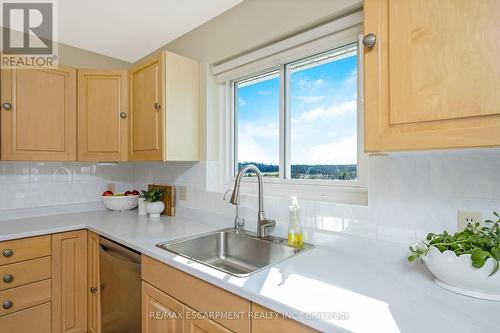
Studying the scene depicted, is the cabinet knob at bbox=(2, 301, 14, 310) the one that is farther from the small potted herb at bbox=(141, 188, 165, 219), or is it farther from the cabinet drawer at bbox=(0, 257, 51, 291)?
the small potted herb at bbox=(141, 188, 165, 219)

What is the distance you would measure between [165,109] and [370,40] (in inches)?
51.7

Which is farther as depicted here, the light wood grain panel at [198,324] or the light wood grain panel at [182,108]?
the light wood grain panel at [182,108]

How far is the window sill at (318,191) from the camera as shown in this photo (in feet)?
4.53

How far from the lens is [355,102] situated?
55.9 inches

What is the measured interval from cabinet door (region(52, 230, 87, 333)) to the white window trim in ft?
3.59

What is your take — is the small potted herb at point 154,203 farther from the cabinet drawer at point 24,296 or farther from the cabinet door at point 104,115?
the cabinet drawer at point 24,296

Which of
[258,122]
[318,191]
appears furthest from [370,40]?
[258,122]

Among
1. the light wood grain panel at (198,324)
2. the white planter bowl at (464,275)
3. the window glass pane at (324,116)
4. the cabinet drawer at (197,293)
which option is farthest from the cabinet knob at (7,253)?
the white planter bowl at (464,275)

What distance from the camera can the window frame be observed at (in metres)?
1.36

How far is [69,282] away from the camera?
1804mm

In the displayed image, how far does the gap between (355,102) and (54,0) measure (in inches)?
75.0

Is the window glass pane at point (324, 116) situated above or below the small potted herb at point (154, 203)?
above

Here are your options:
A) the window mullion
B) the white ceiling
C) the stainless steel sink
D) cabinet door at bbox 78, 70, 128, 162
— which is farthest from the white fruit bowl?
the window mullion

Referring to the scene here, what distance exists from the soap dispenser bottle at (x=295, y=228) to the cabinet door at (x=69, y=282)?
56.8 inches
